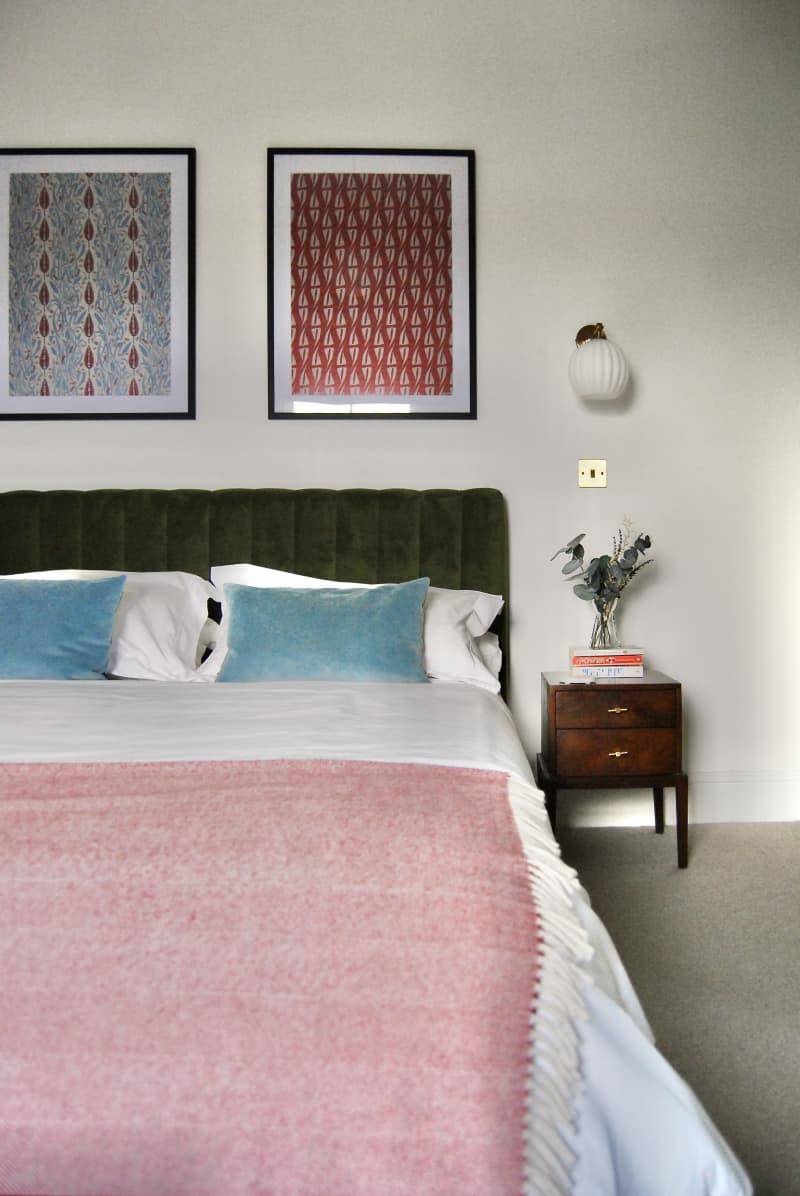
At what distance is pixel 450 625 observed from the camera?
2.86m

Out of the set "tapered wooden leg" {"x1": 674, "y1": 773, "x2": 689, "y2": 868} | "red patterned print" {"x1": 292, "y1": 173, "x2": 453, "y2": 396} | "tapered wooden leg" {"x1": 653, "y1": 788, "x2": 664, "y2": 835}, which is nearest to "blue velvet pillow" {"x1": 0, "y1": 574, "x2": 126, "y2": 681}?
"red patterned print" {"x1": 292, "y1": 173, "x2": 453, "y2": 396}

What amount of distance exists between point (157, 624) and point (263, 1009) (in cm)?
204

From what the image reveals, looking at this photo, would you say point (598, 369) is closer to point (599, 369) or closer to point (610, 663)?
point (599, 369)

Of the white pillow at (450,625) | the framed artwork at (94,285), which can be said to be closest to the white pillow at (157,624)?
the white pillow at (450,625)

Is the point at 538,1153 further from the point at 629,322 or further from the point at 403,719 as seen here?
the point at 629,322

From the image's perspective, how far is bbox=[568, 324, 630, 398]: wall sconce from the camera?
10.1 feet

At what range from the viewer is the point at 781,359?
10.9 ft

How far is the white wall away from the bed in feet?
5.08

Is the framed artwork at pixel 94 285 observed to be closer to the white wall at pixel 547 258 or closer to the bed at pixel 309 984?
the white wall at pixel 547 258

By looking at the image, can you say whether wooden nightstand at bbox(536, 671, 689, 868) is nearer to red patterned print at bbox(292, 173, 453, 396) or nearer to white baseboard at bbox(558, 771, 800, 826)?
white baseboard at bbox(558, 771, 800, 826)

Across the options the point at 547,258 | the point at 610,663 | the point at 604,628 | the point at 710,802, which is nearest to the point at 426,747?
the point at 610,663

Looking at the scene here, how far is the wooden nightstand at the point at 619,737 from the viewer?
2.86 meters

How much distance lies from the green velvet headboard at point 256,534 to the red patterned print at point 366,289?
16.7 inches

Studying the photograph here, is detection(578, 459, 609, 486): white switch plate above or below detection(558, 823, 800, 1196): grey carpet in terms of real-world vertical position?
above
